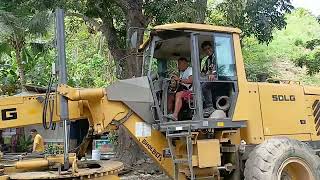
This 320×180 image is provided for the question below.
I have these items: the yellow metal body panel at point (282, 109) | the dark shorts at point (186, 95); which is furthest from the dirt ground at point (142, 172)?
the dark shorts at point (186, 95)

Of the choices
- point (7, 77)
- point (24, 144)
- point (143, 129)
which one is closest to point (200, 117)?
point (143, 129)

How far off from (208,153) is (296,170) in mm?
1570

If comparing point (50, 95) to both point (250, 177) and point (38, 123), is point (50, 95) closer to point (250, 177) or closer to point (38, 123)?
point (38, 123)

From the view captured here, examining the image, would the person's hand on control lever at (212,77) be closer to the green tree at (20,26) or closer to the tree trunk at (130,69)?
the tree trunk at (130,69)

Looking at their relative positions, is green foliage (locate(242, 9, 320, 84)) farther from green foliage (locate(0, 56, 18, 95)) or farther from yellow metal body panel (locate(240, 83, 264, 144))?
yellow metal body panel (locate(240, 83, 264, 144))

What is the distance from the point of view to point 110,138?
15047mm

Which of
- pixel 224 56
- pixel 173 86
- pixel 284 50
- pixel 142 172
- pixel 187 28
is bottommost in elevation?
pixel 142 172

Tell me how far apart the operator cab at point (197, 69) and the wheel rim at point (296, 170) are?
46.1 inches

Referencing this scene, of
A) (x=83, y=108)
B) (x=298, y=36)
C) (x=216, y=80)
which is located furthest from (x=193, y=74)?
(x=298, y=36)

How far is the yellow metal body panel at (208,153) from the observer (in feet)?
23.6

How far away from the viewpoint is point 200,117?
7.19m

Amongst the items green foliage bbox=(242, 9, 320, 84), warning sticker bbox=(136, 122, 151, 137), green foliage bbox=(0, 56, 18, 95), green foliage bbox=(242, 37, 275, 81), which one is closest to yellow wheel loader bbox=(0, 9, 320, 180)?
warning sticker bbox=(136, 122, 151, 137)

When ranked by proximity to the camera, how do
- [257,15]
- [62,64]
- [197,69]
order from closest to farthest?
[62,64]
[197,69]
[257,15]

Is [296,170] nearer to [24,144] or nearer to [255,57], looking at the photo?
[24,144]
